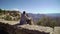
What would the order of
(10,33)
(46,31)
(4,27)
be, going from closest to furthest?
(46,31)
(10,33)
(4,27)

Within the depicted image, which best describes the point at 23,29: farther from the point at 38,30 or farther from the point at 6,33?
the point at 6,33

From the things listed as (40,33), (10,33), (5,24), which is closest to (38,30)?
(40,33)

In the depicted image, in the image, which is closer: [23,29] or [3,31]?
[23,29]

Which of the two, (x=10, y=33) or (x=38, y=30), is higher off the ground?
(x=38, y=30)

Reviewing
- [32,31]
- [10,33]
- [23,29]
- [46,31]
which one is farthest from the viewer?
[10,33]

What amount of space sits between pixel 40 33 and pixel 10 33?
2530 millimetres

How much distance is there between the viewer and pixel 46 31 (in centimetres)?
551

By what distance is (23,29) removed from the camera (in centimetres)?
638

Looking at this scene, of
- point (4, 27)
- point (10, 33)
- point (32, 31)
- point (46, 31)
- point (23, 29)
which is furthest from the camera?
point (4, 27)

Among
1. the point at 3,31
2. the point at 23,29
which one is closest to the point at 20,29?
the point at 23,29

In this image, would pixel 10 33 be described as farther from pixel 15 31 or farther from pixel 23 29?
pixel 23 29

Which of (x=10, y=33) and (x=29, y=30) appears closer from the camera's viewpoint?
(x=29, y=30)

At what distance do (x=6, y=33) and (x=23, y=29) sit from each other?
1974 mm

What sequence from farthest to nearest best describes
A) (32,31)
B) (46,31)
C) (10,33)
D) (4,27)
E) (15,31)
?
(4,27), (10,33), (15,31), (32,31), (46,31)
